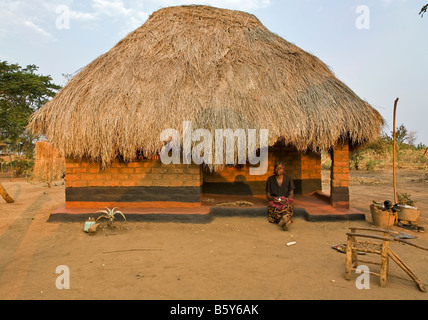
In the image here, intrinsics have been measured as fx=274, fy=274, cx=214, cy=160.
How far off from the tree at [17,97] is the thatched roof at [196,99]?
34.6ft

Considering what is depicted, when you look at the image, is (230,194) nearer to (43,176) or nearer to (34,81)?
Answer: (43,176)

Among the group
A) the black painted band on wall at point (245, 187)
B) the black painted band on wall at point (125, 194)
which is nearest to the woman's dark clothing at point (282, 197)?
the black painted band on wall at point (125, 194)

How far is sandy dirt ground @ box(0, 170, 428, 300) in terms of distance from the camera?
2766 mm

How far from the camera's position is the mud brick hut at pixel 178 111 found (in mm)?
5266

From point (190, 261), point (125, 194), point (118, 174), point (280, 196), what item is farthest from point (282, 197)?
point (118, 174)

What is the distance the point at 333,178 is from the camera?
5.77m

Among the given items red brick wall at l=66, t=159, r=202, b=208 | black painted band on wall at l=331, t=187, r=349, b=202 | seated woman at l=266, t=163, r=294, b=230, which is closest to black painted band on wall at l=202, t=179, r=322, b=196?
black painted band on wall at l=331, t=187, r=349, b=202

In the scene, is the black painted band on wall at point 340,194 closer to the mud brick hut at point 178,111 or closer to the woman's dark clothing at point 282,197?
the mud brick hut at point 178,111

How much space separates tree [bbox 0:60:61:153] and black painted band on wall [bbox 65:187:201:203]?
10.7 metres

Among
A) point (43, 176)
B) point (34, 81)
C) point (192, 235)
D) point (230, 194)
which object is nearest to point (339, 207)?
point (230, 194)

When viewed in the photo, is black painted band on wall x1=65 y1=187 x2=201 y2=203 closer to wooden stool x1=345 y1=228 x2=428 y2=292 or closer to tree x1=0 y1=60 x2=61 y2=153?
wooden stool x1=345 y1=228 x2=428 y2=292

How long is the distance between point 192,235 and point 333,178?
3207mm

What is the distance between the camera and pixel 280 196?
5.25 m
